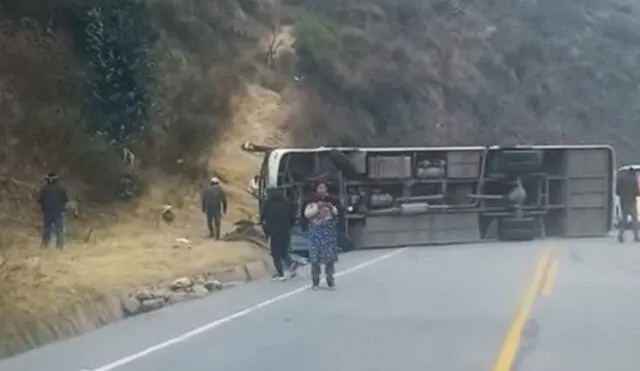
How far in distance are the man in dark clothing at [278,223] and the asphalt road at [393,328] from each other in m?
0.58

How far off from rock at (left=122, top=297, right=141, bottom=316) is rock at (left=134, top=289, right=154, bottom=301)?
143 mm

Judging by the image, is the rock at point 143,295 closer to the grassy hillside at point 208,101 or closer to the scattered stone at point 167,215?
the grassy hillside at point 208,101

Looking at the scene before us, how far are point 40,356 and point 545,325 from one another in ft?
19.4

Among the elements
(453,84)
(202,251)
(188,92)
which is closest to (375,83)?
(453,84)

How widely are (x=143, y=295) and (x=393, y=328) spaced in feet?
16.6

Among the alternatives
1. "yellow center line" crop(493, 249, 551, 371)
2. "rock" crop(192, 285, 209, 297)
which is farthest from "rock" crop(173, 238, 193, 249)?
"yellow center line" crop(493, 249, 551, 371)

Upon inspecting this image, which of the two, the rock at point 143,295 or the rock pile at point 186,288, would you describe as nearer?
the rock pile at point 186,288

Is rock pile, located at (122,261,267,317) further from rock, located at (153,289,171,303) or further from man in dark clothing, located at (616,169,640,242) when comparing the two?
man in dark clothing, located at (616,169,640,242)

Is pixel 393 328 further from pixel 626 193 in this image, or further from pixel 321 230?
pixel 626 193

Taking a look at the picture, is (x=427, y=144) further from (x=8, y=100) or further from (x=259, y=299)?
(x=259, y=299)

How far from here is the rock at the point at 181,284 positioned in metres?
20.1

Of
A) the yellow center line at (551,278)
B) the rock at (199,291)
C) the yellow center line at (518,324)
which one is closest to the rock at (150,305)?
the rock at (199,291)

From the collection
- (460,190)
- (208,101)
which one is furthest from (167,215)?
(460,190)

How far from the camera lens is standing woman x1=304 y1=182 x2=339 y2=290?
19.9m
